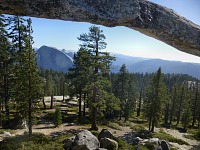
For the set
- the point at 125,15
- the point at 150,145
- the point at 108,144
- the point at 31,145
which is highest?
the point at 125,15

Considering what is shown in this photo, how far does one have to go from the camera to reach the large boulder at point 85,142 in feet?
59.5

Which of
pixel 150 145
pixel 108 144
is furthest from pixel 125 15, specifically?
pixel 150 145

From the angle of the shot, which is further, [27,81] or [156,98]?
[156,98]

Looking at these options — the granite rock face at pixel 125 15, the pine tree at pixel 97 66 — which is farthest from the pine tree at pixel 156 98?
the granite rock face at pixel 125 15

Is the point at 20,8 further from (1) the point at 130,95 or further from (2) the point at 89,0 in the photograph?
(1) the point at 130,95

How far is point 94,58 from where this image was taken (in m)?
27.8

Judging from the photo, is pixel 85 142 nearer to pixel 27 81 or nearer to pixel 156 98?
pixel 27 81

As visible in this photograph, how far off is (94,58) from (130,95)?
41.7m

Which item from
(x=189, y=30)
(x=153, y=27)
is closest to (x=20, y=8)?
(x=153, y=27)

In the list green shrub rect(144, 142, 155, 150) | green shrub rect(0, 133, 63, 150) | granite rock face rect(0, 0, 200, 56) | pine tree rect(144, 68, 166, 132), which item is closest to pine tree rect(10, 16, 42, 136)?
green shrub rect(0, 133, 63, 150)

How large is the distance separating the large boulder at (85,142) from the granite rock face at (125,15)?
543 inches

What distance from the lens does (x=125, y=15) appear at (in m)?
5.93

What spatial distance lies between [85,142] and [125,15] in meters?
15.0

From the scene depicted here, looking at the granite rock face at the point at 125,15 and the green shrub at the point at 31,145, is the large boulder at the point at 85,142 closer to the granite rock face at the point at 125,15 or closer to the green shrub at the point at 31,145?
the green shrub at the point at 31,145
